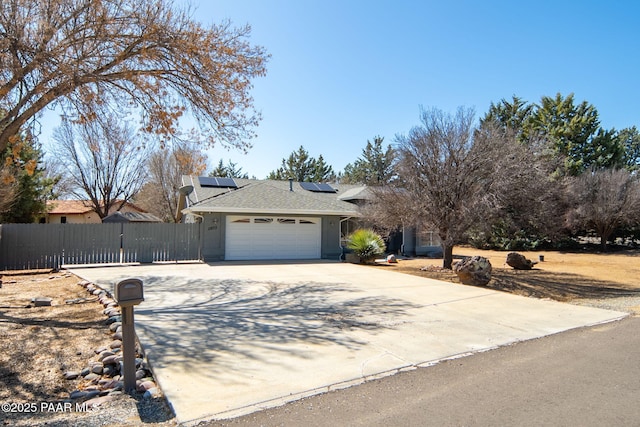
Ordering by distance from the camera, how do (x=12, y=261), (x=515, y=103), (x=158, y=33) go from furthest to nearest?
(x=515, y=103)
(x=12, y=261)
(x=158, y=33)

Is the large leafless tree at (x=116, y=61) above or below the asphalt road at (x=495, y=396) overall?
above

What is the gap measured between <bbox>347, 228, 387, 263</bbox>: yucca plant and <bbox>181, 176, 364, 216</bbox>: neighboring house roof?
6.53ft

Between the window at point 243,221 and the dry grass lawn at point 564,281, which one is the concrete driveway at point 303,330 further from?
the window at point 243,221

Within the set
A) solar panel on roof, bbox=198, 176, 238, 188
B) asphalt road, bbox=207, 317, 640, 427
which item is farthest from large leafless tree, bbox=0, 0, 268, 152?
solar panel on roof, bbox=198, 176, 238, 188

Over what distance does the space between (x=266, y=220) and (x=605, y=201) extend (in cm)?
2349

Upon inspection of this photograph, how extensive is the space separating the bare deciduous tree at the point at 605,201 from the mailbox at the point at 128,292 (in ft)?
91.1

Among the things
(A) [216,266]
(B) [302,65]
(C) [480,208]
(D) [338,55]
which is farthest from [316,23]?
(A) [216,266]

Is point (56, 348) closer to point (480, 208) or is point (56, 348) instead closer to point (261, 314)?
point (261, 314)

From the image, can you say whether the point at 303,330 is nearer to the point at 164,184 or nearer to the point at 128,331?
the point at 128,331

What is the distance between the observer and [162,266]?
595 inches

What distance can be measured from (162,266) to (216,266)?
2096 mm

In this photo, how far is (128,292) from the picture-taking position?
3.92 m

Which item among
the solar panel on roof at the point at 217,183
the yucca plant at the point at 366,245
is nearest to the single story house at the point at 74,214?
the solar panel on roof at the point at 217,183

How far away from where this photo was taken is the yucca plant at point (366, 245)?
16.8m
